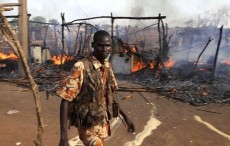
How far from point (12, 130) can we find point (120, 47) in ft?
32.2

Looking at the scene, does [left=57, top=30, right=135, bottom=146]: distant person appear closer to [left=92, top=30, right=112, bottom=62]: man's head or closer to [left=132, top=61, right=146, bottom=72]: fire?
[left=92, top=30, right=112, bottom=62]: man's head

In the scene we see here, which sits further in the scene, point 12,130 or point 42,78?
point 42,78

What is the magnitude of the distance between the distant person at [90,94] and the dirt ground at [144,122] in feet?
8.14

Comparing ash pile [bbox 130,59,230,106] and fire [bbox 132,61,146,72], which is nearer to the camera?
ash pile [bbox 130,59,230,106]

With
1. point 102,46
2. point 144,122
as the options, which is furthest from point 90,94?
point 144,122

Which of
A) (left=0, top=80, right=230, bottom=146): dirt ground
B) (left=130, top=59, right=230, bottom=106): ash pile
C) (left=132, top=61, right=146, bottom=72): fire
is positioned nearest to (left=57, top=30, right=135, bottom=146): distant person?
(left=0, top=80, right=230, bottom=146): dirt ground

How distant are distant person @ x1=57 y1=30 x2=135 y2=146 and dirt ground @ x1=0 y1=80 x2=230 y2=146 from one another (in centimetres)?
248

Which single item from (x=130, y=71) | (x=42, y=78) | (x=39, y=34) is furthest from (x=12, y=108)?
(x=39, y=34)

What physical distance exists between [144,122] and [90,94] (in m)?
4.38

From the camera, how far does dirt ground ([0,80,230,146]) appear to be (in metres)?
5.89

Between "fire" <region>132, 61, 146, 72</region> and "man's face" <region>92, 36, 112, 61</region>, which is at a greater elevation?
"man's face" <region>92, 36, 112, 61</region>

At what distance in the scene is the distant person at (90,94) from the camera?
120 inches

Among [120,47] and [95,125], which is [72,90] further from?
[120,47]

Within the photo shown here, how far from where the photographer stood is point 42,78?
12914mm
